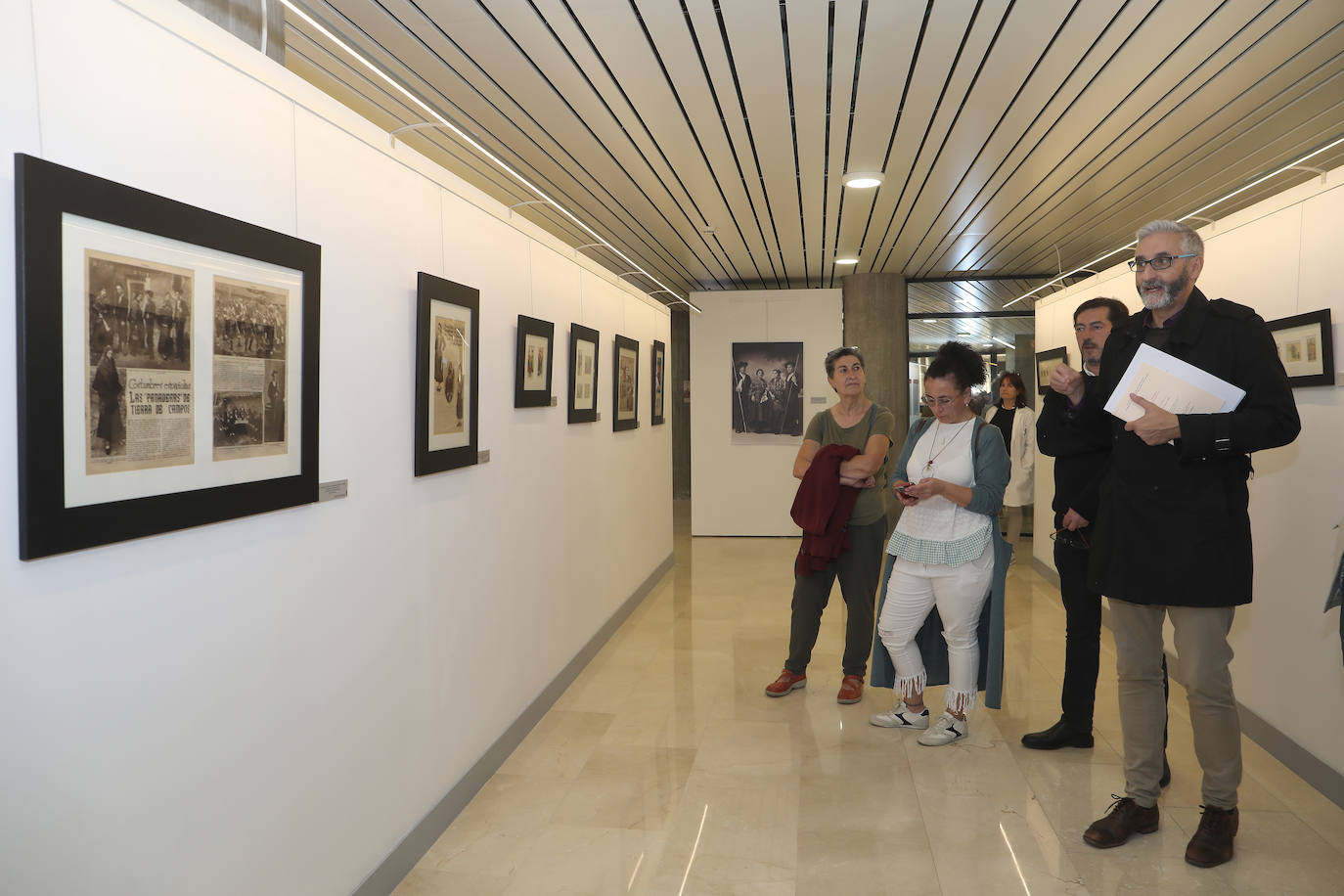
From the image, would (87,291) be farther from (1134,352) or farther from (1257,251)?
(1257,251)

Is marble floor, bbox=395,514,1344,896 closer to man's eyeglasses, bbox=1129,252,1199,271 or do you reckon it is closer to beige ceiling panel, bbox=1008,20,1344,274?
man's eyeglasses, bbox=1129,252,1199,271

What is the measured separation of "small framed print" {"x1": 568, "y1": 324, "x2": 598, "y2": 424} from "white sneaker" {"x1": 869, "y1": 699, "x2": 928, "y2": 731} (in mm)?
2409

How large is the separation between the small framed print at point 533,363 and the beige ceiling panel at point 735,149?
1.51 metres

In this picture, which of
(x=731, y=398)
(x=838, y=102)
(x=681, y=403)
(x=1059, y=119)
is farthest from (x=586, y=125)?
(x=681, y=403)

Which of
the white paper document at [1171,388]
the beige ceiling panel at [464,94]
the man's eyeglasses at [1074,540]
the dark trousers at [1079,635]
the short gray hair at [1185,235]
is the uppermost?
the beige ceiling panel at [464,94]

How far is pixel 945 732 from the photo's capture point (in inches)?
169

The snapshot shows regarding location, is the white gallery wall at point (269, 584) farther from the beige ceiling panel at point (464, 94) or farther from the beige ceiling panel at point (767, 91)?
the beige ceiling panel at point (767, 91)

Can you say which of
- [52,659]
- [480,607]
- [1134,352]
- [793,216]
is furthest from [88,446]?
[793,216]

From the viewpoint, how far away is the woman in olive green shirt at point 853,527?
4703 millimetres

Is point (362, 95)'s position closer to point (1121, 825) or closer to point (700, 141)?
point (700, 141)

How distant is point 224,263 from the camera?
2.08 m

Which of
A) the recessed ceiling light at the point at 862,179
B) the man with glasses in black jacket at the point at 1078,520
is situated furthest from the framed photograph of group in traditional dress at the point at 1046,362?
the man with glasses in black jacket at the point at 1078,520

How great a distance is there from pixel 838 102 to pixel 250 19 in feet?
10.1

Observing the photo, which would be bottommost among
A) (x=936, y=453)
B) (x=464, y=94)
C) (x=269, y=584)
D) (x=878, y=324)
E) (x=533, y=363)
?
(x=269, y=584)
